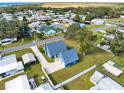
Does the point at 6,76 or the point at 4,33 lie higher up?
the point at 4,33

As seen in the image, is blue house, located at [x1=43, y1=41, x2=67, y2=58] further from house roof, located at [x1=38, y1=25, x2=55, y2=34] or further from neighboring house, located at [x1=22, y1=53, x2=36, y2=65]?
house roof, located at [x1=38, y1=25, x2=55, y2=34]

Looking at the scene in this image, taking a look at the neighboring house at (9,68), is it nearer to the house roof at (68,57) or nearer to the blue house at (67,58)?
the blue house at (67,58)

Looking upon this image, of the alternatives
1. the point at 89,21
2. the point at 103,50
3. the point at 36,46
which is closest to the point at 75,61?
the point at 103,50

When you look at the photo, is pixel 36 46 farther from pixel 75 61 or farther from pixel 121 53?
pixel 121 53

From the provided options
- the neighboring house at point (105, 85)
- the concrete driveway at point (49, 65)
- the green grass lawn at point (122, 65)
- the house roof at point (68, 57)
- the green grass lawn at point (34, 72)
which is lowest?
the green grass lawn at point (34, 72)

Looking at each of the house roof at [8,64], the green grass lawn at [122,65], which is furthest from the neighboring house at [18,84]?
the green grass lawn at [122,65]
